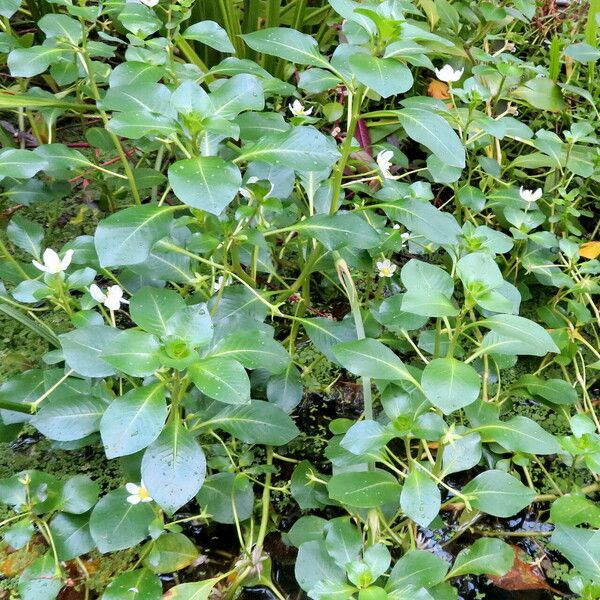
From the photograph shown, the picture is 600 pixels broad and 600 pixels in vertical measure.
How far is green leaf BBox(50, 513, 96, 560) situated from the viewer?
1.04 meters

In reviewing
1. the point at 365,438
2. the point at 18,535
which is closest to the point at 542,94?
the point at 365,438

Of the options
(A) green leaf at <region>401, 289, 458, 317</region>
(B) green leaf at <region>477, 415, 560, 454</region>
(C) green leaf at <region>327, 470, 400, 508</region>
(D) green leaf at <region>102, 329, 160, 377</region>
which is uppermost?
(A) green leaf at <region>401, 289, 458, 317</region>

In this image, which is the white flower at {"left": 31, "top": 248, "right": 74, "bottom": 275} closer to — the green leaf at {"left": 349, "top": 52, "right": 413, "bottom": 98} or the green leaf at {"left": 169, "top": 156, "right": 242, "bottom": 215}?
the green leaf at {"left": 169, "top": 156, "right": 242, "bottom": 215}

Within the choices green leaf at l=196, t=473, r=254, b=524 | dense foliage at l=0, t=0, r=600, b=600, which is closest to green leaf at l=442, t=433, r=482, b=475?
dense foliage at l=0, t=0, r=600, b=600

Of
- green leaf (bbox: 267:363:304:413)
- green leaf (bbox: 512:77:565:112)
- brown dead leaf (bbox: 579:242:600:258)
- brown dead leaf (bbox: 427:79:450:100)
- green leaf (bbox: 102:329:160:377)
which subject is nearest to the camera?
green leaf (bbox: 102:329:160:377)

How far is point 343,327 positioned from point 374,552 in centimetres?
45

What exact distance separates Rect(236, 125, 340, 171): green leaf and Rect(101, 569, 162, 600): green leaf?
0.66 m

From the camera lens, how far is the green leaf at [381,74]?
3.08 feet

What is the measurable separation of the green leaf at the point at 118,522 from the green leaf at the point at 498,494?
0.51m

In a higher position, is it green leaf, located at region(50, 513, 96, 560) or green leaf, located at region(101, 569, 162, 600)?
green leaf, located at region(50, 513, 96, 560)

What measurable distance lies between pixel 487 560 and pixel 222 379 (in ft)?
1.71

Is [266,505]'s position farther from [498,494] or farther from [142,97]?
[142,97]

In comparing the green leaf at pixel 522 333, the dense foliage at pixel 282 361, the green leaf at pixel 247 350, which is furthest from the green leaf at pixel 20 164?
the green leaf at pixel 522 333

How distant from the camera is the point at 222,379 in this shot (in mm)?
898
